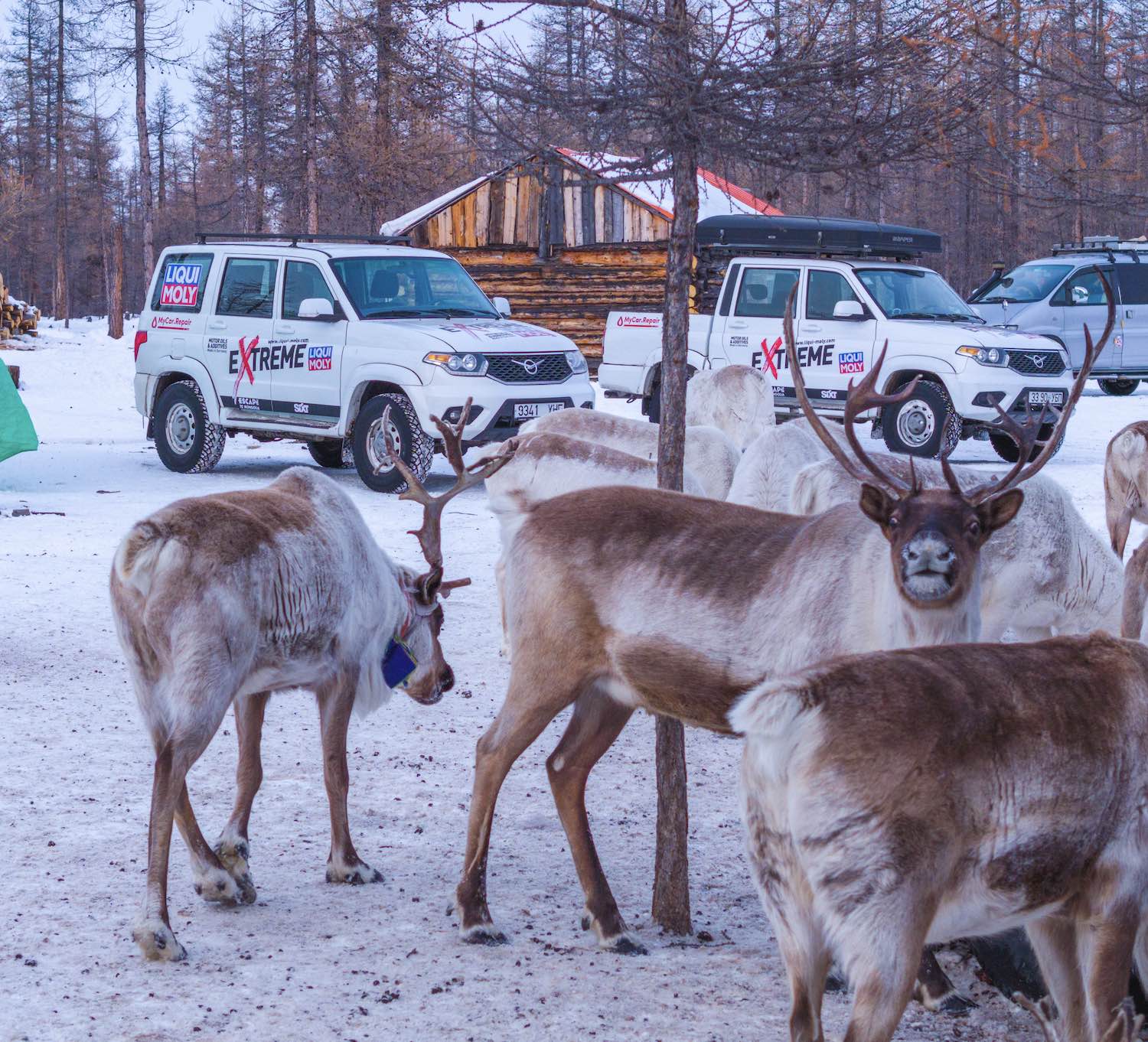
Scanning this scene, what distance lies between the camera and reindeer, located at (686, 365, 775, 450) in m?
13.8

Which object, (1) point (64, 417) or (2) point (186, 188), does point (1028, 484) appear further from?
(2) point (186, 188)

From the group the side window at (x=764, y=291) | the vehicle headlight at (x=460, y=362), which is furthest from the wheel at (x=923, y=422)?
the vehicle headlight at (x=460, y=362)

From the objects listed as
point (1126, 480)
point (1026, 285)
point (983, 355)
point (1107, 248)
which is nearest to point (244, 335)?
point (983, 355)

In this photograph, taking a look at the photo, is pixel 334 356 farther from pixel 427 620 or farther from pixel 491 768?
pixel 491 768

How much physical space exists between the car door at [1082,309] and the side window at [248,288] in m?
13.9

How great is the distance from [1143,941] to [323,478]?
141 inches

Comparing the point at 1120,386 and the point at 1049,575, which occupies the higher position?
the point at 1120,386

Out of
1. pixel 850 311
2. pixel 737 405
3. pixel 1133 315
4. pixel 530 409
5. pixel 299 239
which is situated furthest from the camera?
pixel 1133 315

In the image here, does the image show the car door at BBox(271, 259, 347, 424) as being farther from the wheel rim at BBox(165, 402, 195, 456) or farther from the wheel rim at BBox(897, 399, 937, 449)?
the wheel rim at BBox(897, 399, 937, 449)

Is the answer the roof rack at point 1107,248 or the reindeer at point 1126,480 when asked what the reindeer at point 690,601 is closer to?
the reindeer at point 1126,480

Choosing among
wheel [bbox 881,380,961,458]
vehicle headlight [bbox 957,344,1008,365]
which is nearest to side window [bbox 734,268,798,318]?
wheel [bbox 881,380,961,458]

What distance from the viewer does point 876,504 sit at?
15.0 ft

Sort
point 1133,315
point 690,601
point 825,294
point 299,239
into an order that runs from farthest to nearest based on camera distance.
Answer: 1. point 1133,315
2. point 825,294
3. point 299,239
4. point 690,601

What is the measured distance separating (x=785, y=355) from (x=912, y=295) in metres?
1.77
